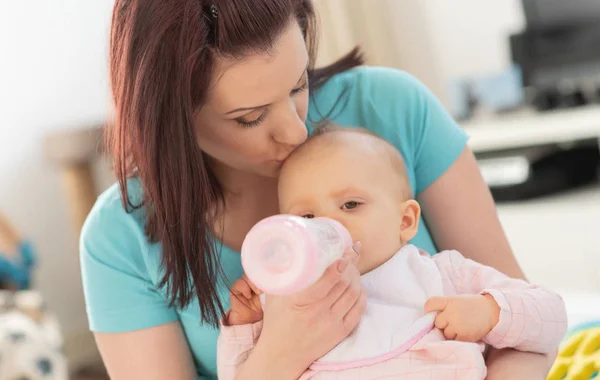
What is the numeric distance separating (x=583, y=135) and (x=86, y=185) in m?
2.00

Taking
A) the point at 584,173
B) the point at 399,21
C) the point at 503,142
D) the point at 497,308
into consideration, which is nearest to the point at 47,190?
the point at 399,21

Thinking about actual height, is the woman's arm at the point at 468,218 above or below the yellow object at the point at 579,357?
above

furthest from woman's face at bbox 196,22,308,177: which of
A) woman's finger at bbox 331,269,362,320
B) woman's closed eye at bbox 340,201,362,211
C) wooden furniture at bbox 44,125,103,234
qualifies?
wooden furniture at bbox 44,125,103,234

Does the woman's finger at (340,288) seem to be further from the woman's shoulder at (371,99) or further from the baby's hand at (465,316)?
the woman's shoulder at (371,99)

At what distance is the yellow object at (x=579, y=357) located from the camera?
1.20 meters

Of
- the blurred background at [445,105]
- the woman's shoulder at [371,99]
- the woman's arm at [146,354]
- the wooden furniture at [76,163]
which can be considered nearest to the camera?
the woman's arm at [146,354]

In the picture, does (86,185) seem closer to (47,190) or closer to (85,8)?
(47,190)

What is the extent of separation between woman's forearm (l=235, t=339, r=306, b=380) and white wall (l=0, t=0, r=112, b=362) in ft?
8.57

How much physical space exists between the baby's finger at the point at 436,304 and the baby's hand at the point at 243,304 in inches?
9.5

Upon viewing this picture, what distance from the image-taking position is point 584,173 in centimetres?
280

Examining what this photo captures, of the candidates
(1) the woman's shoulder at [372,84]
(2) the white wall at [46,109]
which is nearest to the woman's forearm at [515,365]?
(1) the woman's shoulder at [372,84]

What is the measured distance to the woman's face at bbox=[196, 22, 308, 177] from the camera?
1034 mm

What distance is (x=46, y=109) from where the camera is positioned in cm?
357

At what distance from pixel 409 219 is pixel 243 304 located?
0.27 meters
